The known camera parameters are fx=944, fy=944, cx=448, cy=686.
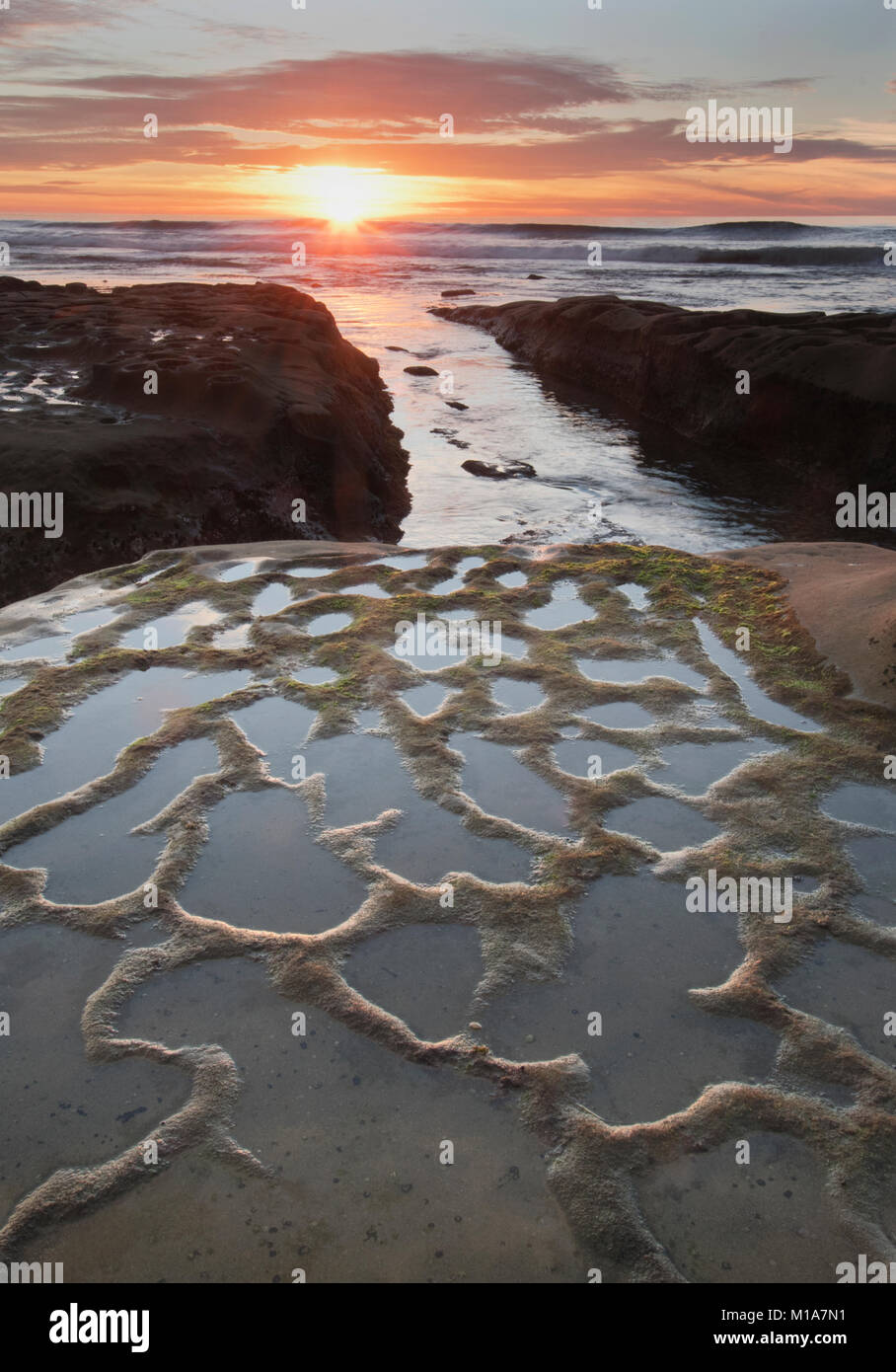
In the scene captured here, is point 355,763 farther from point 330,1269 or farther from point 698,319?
point 698,319

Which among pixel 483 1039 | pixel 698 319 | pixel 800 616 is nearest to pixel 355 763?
pixel 483 1039

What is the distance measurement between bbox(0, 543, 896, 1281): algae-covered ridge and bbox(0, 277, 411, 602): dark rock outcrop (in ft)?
6.61

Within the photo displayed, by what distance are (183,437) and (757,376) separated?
46.7 feet

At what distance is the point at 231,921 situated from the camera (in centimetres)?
608

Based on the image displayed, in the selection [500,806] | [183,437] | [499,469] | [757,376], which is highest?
[757,376]

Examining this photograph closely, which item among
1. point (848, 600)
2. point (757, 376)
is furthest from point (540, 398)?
point (848, 600)

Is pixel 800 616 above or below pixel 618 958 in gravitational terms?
above

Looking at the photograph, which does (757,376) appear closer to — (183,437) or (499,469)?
(499,469)

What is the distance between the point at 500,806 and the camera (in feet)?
24.0

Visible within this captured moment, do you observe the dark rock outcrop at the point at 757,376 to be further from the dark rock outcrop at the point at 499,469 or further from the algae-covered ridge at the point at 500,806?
the algae-covered ridge at the point at 500,806

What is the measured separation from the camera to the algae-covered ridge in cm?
466

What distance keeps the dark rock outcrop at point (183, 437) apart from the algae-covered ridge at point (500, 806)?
2014 millimetres

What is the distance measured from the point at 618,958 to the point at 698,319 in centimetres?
2648

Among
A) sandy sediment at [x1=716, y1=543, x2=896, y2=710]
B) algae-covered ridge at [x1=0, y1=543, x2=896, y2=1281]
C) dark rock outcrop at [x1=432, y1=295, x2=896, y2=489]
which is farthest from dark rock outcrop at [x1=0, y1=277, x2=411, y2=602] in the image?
dark rock outcrop at [x1=432, y1=295, x2=896, y2=489]
